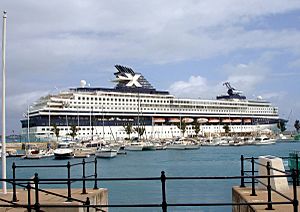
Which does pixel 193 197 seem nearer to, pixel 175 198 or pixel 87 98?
pixel 175 198

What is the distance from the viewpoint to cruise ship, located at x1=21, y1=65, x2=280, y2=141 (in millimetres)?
121188

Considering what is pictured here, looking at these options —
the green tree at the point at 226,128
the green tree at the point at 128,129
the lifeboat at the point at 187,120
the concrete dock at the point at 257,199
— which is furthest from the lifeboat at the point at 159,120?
the concrete dock at the point at 257,199

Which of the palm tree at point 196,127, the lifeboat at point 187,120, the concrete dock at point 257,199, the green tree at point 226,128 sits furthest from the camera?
Answer: the green tree at point 226,128

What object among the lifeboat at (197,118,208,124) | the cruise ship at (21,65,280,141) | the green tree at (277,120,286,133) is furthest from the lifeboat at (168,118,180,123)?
the green tree at (277,120,286,133)

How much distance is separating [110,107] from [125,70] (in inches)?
778

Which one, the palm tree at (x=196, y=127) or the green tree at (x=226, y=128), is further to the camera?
the green tree at (x=226, y=128)

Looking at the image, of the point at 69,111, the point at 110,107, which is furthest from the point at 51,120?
the point at 110,107

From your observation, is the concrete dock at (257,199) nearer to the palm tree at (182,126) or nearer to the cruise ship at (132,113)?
the cruise ship at (132,113)

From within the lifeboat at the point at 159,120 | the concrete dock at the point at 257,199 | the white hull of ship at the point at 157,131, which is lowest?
the concrete dock at the point at 257,199

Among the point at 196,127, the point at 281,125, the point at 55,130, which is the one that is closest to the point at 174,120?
the point at 196,127

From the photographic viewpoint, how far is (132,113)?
132m

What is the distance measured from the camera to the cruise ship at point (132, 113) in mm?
121188

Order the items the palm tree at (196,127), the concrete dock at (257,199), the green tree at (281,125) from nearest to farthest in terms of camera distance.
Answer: the concrete dock at (257,199)
the palm tree at (196,127)
the green tree at (281,125)

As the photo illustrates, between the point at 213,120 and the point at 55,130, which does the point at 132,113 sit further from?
the point at 213,120
